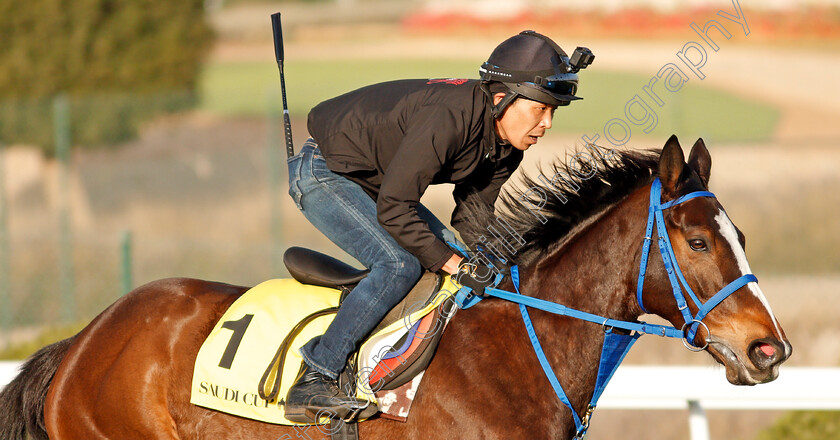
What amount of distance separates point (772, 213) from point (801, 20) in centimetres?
1585

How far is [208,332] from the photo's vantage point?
3.60 metres

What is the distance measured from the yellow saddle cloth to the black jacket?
1.21 ft

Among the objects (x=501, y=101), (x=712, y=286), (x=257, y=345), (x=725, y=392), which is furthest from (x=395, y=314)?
(x=725, y=392)

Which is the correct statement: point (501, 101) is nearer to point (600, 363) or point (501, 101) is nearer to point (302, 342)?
point (600, 363)

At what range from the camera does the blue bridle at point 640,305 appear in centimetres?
289

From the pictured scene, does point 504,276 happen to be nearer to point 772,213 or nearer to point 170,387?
point 170,387

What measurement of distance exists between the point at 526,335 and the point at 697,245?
0.70m

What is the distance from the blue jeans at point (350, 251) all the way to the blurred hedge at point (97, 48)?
13.1m

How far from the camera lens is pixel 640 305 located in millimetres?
3057

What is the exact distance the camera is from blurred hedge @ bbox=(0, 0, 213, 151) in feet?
53.8

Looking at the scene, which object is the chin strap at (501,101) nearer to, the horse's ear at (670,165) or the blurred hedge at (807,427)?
the horse's ear at (670,165)

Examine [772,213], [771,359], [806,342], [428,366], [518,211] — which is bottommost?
[806,342]

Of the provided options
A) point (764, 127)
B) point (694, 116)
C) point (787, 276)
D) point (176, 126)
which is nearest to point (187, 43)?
point (176, 126)

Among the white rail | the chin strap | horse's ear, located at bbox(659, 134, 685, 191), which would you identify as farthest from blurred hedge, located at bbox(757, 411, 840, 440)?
the chin strap
